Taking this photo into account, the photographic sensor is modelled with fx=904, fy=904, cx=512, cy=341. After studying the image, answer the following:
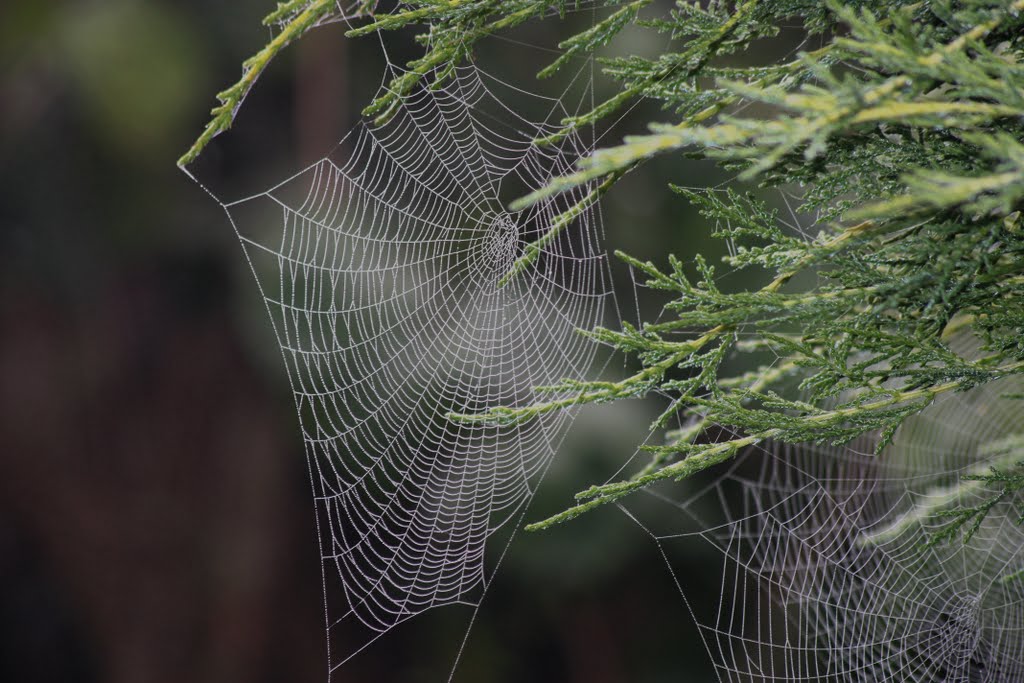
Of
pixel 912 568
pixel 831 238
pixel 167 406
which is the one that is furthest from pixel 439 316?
pixel 167 406

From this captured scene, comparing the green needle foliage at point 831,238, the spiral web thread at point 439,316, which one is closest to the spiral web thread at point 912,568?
the green needle foliage at point 831,238

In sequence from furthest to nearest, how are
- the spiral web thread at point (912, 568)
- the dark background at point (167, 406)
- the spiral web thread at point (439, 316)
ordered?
1. the dark background at point (167, 406)
2. the spiral web thread at point (439, 316)
3. the spiral web thread at point (912, 568)

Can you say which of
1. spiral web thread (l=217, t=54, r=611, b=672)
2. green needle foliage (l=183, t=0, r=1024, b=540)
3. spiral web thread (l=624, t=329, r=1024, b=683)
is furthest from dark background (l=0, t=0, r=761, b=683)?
green needle foliage (l=183, t=0, r=1024, b=540)

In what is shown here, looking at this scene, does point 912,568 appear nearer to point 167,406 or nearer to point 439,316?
point 439,316

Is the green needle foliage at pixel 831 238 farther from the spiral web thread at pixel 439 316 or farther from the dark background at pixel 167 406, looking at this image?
the dark background at pixel 167 406

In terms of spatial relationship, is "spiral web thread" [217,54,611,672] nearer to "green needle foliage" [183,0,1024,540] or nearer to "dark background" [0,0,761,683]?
"green needle foliage" [183,0,1024,540]

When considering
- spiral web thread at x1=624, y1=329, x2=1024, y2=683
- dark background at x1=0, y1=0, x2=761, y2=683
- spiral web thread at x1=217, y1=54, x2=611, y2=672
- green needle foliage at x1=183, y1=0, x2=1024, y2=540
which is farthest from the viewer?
dark background at x1=0, y1=0, x2=761, y2=683

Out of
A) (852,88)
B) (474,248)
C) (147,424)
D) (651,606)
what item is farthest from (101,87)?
(852,88)
